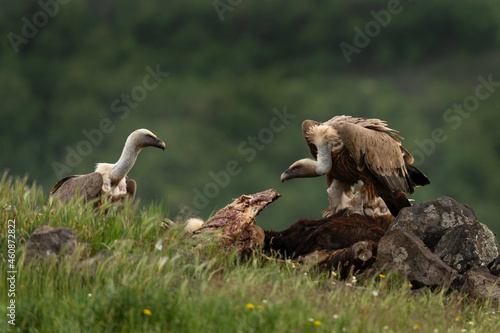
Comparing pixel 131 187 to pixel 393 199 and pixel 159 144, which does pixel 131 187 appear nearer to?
pixel 159 144

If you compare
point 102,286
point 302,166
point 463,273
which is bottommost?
point 463,273

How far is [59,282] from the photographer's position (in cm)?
570

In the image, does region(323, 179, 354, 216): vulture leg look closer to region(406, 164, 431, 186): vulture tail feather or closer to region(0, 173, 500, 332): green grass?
region(406, 164, 431, 186): vulture tail feather

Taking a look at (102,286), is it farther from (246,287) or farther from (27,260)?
(246,287)

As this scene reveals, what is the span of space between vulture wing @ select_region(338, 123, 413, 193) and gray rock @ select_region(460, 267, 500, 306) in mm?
2357

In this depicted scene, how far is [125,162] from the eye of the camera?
9.07 meters

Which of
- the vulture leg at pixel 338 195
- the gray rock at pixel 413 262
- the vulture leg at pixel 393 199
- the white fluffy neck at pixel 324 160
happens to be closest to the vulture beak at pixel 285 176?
the white fluffy neck at pixel 324 160

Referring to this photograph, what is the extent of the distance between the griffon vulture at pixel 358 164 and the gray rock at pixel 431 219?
2.61 feet

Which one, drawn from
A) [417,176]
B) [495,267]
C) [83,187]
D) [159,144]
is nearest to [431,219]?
[495,267]

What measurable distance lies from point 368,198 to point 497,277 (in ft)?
8.47

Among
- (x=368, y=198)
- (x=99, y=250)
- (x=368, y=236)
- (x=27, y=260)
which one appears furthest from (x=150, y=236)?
(x=368, y=198)

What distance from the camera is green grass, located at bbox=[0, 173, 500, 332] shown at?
4.81 m

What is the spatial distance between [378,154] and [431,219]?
4.47ft

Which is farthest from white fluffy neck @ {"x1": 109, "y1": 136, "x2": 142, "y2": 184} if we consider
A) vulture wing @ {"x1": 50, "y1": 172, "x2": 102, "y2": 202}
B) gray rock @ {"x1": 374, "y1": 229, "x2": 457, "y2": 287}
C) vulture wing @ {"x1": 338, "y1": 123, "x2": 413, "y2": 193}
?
gray rock @ {"x1": 374, "y1": 229, "x2": 457, "y2": 287}
